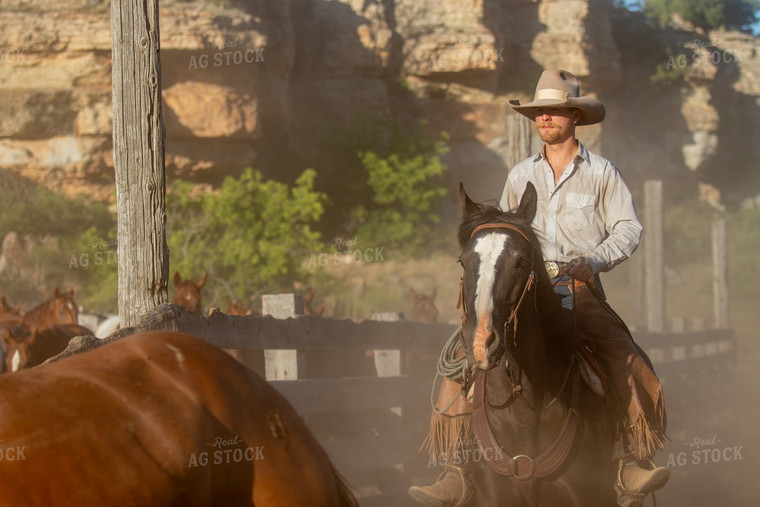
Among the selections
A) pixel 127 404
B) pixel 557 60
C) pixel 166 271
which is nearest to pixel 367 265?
pixel 557 60

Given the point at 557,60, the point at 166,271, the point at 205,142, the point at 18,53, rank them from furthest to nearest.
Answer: the point at 557,60 → the point at 205,142 → the point at 18,53 → the point at 166,271

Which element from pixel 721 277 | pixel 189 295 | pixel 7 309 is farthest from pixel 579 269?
pixel 721 277

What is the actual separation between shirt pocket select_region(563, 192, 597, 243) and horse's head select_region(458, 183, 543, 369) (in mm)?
792

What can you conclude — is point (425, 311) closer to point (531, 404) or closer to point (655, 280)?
point (655, 280)

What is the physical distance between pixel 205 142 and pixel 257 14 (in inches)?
206

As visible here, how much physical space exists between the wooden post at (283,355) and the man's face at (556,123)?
249 centimetres

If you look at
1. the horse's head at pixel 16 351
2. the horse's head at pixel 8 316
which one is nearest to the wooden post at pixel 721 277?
the horse's head at pixel 8 316

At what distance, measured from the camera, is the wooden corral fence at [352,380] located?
18.8ft

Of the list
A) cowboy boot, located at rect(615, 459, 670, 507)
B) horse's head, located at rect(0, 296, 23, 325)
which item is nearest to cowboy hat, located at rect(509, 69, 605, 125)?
cowboy boot, located at rect(615, 459, 670, 507)

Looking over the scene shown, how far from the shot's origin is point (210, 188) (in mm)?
30828

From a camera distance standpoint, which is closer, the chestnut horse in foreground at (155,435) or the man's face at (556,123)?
the chestnut horse in foreground at (155,435)

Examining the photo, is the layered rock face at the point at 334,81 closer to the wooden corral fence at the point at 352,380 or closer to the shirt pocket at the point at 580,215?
the wooden corral fence at the point at 352,380

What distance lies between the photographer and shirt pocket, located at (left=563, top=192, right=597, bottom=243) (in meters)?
4.95

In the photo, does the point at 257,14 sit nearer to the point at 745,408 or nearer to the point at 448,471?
the point at 745,408
